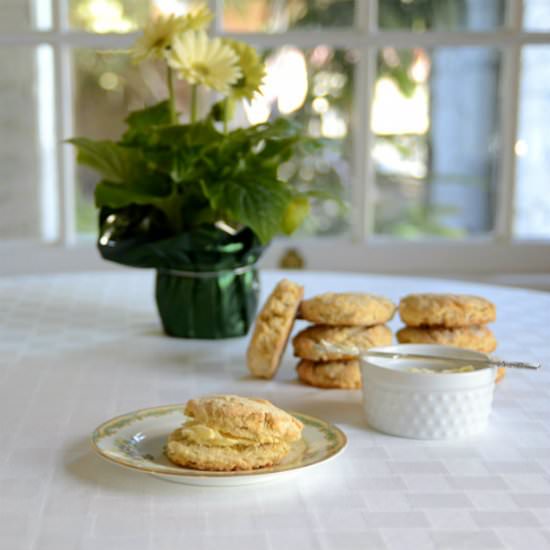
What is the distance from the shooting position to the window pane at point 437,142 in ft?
9.32

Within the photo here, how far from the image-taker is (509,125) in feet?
9.27

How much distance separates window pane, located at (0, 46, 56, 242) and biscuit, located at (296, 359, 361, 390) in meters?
1.81

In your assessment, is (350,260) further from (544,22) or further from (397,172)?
(544,22)

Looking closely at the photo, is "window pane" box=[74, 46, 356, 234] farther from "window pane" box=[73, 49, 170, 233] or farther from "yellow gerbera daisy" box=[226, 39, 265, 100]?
"yellow gerbera daisy" box=[226, 39, 265, 100]

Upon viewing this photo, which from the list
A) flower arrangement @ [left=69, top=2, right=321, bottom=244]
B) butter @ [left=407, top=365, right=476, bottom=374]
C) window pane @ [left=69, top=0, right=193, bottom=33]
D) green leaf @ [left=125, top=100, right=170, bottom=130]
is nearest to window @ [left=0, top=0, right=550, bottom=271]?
window pane @ [left=69, top=0, right=193, bottom=33]

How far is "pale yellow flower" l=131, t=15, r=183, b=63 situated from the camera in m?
1.40

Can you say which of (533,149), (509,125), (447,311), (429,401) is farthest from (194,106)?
(533,149)

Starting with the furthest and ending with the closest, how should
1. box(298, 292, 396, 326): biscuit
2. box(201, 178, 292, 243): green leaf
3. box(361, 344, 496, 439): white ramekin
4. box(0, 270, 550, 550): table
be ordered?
box(201, 178, 292, 243): green leaf < box(298, 292, 396, 326): biscuit < box(361, 344, 496, 439): white ramekin < box(0, 270, 550, 550): table

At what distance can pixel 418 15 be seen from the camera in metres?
2.81

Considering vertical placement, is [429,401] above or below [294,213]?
below

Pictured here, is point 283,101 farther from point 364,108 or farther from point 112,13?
point 112,13

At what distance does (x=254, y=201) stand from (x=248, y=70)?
20 centimetres

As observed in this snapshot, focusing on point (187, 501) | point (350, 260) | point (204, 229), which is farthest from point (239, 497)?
point (350, 260)

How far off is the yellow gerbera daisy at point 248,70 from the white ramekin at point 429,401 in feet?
1.85
